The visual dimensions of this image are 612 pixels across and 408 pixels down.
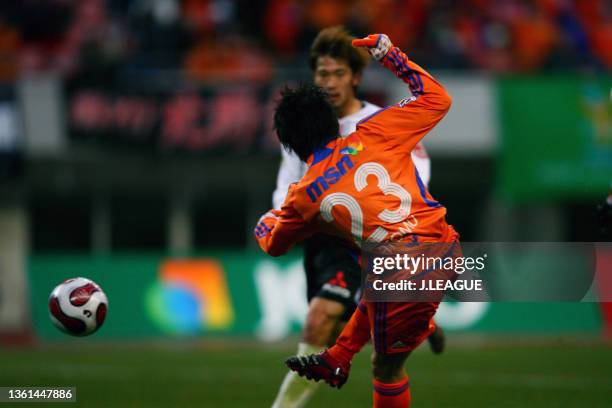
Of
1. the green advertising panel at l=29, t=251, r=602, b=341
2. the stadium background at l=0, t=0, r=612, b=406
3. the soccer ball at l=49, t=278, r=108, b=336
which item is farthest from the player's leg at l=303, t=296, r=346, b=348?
the green advertising panel at l=29, t=251, r=602, b=341

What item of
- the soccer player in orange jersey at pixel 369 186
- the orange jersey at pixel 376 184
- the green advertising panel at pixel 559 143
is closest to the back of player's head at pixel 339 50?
the soccer player in orange jersey at pixel 369 186

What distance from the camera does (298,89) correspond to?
235 inches

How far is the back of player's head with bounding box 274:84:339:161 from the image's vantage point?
586 cm

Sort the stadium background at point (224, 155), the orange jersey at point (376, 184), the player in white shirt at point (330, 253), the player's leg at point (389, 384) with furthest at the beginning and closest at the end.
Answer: the stadium background at point (224, 155) < the player in white shirt at point (330, 253) < the player's leg at point (389, 384) < the orange jersey at point (376, 184)

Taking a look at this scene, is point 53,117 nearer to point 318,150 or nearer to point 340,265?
point 340,265

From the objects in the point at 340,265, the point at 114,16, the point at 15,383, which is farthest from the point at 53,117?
the point at 340,265

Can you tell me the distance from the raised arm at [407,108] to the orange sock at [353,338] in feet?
3.22

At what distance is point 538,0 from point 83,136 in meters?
8.33

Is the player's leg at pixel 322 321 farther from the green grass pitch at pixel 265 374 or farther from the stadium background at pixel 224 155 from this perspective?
the stadium background at pixel 224 155

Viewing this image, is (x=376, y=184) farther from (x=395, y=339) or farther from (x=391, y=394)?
(x=391, y=394)

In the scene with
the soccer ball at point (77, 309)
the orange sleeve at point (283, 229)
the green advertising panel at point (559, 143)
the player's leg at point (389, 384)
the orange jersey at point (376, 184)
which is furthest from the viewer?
the green advertising panel at point (559, 143)

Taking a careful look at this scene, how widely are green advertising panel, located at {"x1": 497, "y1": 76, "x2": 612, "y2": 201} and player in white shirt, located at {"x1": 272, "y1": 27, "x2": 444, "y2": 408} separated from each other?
11.3 metres

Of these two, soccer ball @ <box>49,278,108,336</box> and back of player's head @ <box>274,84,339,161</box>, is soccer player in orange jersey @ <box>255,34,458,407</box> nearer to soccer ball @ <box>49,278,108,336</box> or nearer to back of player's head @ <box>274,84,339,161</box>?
back of player's head @ <box>274,84,339,161</box>

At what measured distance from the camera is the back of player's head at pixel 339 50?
25.0ft
